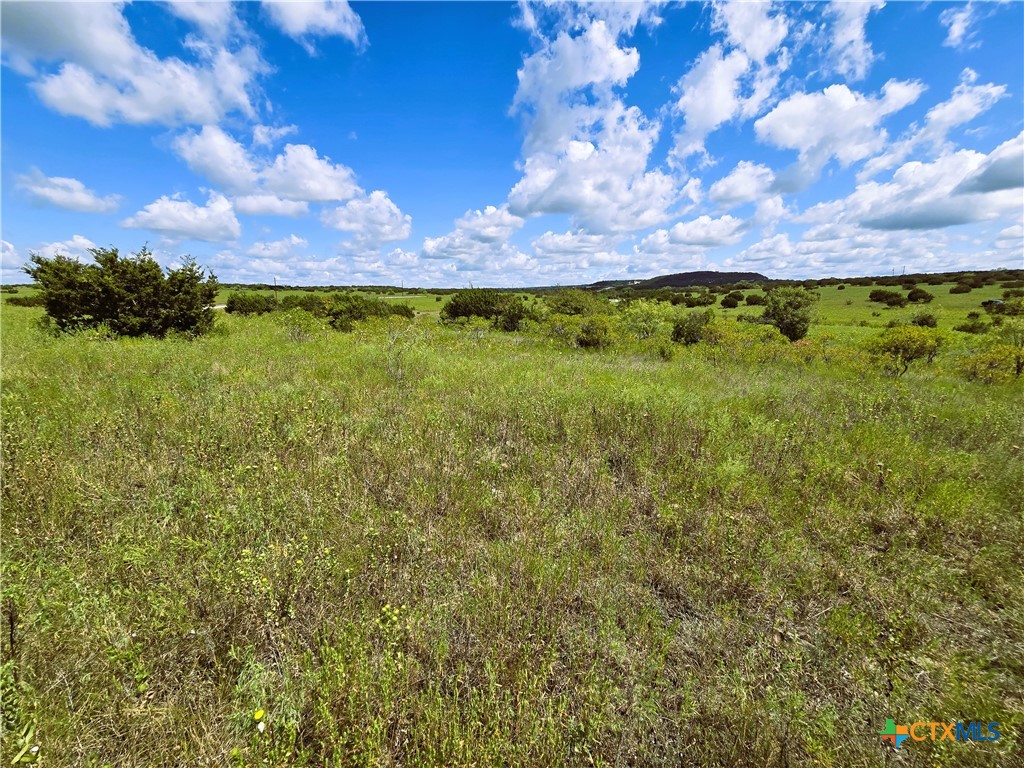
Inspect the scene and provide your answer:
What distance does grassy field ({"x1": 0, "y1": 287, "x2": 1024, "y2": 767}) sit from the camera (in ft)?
6.49

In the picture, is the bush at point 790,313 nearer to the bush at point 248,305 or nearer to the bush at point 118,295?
the bush at point 118,295

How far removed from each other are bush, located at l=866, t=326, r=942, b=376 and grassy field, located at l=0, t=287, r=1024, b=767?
7352 mm

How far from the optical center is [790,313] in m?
26.1

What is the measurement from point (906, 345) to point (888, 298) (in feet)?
122

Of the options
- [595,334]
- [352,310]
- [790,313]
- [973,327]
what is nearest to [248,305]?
[352,310]

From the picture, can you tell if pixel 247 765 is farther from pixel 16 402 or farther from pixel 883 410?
pixel 883 410

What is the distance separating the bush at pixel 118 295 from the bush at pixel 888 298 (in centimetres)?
5440

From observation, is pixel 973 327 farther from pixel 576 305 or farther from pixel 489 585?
pixel 489 585

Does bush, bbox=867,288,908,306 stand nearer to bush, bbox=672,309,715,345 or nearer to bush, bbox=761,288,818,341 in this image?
bush, bbox=761,288,818,341

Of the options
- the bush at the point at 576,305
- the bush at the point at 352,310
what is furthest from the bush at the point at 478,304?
the bush at the point at 352,310

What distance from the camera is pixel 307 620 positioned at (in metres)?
2.49

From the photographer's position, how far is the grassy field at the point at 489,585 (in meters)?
1.98

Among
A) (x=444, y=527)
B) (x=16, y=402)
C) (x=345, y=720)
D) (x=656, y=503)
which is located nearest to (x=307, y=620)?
(x=345, y=720)

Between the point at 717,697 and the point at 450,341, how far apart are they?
13544mm
